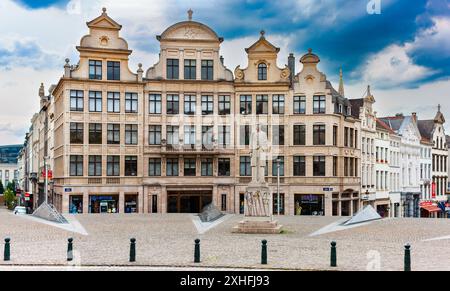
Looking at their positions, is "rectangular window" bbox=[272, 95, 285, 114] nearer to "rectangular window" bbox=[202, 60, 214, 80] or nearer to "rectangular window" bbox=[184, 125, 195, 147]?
"rectangular window" bbox=[202, 60, 214, 80]

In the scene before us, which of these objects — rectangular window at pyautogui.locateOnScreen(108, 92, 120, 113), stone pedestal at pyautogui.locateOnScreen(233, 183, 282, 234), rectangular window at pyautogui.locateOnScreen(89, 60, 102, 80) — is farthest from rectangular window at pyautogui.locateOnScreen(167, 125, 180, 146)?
stone pedestal at pyautogui.locateOnScreen(233, 183, 282, 234)

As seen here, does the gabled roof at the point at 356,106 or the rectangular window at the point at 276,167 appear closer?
the rectangular window at the point at 276,167

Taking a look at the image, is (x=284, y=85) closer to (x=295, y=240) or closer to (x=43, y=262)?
(x=295, y=240)

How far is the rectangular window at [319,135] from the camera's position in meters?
46.6

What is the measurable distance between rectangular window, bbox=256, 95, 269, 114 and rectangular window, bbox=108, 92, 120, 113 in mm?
10304

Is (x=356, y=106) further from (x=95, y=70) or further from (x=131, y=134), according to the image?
(x=95, y=70)

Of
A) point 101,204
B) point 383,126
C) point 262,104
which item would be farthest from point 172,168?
point 383,126

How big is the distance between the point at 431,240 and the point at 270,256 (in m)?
8.35

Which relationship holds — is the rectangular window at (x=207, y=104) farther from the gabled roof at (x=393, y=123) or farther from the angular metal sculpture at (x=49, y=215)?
the gabled roof at (x=393, y=123)

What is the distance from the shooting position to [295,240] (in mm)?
22156

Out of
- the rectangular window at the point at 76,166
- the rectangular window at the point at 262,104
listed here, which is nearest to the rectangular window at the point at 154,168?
the rectangular window at the point at 76,166

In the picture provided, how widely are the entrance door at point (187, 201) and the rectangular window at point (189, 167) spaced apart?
152 cm

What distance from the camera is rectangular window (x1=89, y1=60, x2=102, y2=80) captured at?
145 ft
